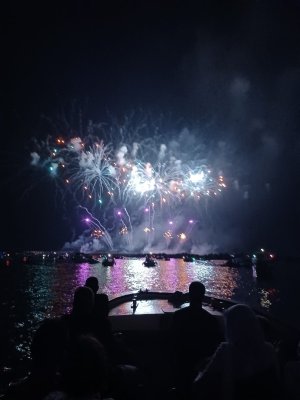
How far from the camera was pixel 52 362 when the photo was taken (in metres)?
3.25

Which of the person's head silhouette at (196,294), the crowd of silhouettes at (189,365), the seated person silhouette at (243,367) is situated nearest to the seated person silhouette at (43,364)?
the crowd of silhouettes at (189,365)

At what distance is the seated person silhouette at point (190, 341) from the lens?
194 inches

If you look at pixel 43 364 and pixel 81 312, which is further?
pixel 81 312

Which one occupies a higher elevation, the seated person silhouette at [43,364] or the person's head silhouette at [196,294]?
the person's head silhouette at [196,294]

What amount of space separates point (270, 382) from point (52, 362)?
2074mm

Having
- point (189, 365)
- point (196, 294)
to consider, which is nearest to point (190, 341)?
point (189, 365)

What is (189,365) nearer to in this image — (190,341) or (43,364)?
(190,341)

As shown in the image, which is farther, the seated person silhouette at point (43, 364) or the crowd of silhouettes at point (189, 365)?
the seated person silhouette at point (43, 364)

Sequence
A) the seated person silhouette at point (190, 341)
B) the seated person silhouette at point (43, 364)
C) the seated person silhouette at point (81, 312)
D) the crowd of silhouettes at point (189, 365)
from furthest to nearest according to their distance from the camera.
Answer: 1. the seated person silhouette at point (81, 312)
2. the seated person silhouette at point (190, 341)
3. the seated person silhouette at point (43, 364)
4. the crowd of silhouettes at point (189, 365)

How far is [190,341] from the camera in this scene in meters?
4.97

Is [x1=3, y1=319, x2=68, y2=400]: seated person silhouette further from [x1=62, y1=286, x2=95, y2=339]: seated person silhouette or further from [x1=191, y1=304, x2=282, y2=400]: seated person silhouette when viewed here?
[x1=62, y1=286, x2=95, y2=339]: seated person silhouette

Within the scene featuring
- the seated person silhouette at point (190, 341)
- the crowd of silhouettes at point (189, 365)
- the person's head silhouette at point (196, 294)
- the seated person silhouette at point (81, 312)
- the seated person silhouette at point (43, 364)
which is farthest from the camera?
the seated person silhouette at point (81, 312)

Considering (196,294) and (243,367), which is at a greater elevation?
Result: (196,294)

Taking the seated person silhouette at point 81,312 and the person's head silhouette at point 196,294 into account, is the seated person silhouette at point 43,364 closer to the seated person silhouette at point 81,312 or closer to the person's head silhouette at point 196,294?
the seated person silhouette at point 81,312
